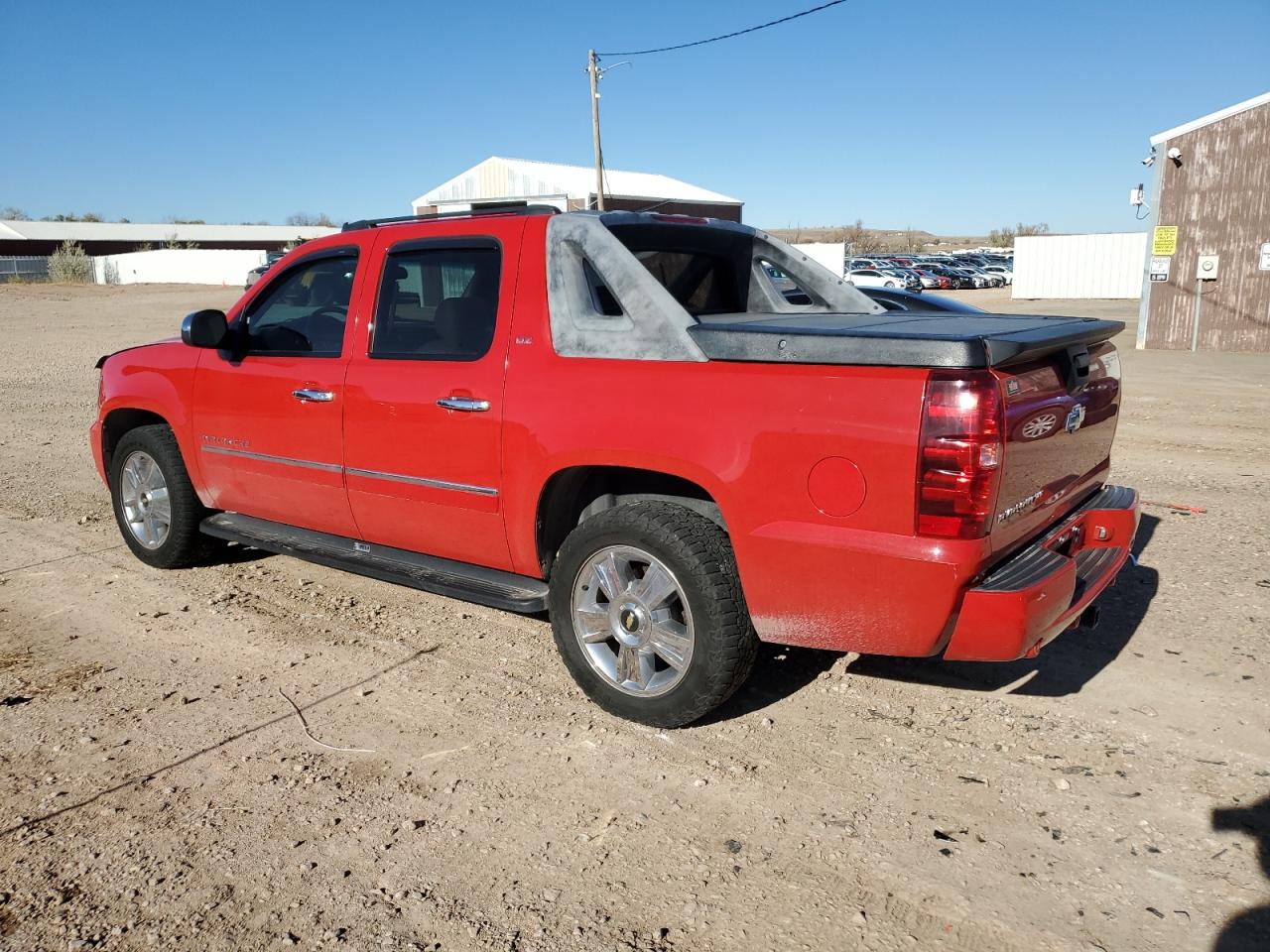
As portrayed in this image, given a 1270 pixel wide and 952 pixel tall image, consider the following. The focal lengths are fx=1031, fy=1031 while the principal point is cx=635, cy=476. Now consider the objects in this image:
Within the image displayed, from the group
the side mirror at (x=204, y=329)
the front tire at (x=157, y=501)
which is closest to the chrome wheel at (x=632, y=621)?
the side mirror at (x=204, y=329)

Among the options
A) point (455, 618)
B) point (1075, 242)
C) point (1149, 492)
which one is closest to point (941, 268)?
point (1075, 242)

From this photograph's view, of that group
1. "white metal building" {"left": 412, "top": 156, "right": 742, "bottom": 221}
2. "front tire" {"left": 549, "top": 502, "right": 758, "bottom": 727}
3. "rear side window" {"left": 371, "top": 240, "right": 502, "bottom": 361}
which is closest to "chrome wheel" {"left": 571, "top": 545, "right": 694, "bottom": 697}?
"front tire" {"left": 549, "top": 502, "right": 758, "bottom": 727}

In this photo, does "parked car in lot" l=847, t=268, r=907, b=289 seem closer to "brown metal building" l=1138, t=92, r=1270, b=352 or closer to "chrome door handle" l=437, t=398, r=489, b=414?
"brown metal building" l=1138, t=92, r=1270, b=352

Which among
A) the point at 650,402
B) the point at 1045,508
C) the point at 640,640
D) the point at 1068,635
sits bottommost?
the point at 1068,635

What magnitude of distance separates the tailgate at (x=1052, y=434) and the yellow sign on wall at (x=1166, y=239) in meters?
16.9

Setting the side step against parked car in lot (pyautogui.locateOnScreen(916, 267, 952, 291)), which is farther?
parked car in lot (pyautogui.locateOnScreen(916, 267, 952, 291))

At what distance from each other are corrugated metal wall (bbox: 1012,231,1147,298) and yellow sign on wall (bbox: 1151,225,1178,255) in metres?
23.0

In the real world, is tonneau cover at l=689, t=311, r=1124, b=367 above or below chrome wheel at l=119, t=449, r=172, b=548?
above

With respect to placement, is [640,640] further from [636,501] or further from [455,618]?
[455,618]

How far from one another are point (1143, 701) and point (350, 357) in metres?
3.66

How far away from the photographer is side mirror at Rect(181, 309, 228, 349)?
16.6ft

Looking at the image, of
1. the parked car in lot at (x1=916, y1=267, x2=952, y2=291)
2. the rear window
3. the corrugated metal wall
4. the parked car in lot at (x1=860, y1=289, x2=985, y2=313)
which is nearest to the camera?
the rear window

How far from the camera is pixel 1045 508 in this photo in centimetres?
370

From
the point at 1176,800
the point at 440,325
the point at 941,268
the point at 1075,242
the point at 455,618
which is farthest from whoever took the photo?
the point at 941,268
